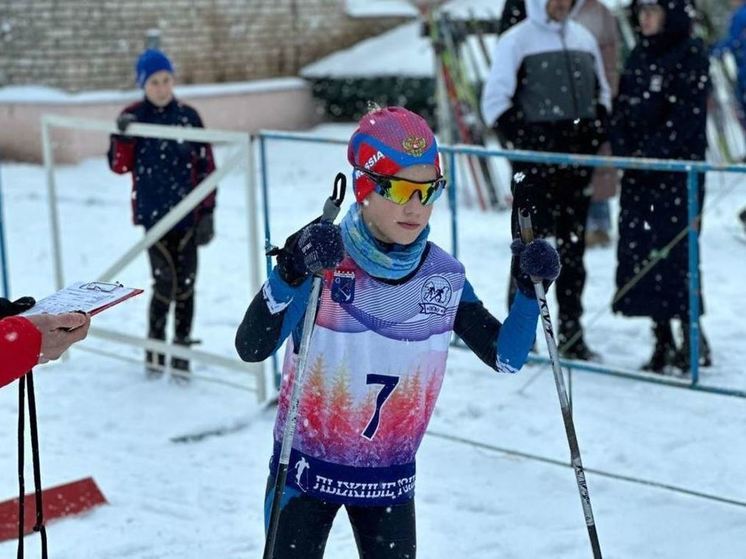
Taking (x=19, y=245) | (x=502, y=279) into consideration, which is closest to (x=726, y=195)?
(x=502, y=279)

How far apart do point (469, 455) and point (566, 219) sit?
157cm

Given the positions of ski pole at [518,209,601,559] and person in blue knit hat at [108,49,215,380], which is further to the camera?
person in blue knit hat at [108,49,215,380]

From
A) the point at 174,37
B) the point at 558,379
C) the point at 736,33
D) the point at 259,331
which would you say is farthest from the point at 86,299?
the point at 174,37

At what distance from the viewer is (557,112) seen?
19.8ft

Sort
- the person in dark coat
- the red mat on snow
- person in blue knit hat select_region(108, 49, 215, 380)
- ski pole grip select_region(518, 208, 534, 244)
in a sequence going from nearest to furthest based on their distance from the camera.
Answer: ski pole grip select_region(518, 208, 534, 244) < the red mat on snow < the person in dark coat < person in blue knit hat select_region(108, 49, 215, 380)

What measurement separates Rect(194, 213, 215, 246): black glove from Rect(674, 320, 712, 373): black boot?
8.02ft

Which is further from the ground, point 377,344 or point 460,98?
point 377,344

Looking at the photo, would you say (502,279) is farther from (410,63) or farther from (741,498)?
(410,63)

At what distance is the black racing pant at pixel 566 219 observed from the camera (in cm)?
598

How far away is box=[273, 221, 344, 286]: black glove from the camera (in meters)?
2.52

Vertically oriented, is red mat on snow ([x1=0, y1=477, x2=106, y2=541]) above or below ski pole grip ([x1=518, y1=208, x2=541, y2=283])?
below

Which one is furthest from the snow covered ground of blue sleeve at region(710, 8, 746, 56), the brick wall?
the brick wall

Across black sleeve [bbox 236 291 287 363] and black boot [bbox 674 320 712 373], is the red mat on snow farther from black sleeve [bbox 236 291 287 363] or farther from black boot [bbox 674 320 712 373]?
black boot [bbox 674 320 712 373]

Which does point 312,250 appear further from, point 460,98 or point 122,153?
point 460,98
